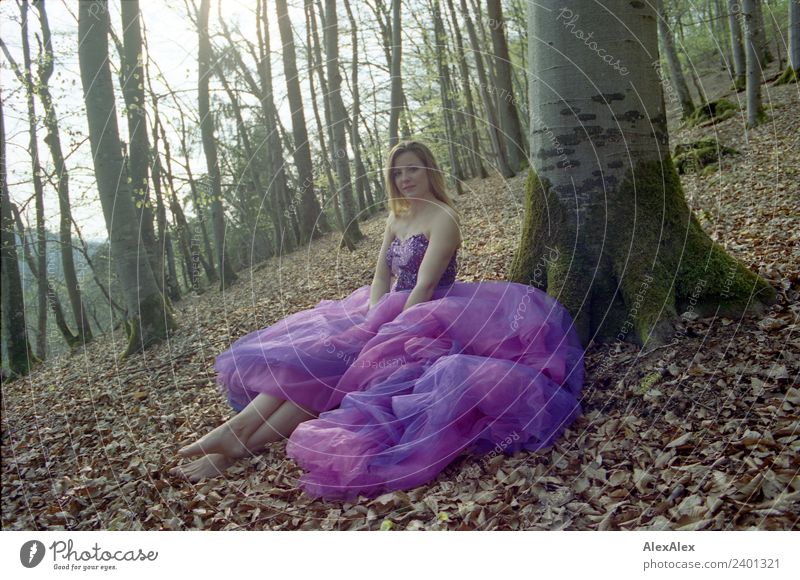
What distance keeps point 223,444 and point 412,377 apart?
1016 millimetres

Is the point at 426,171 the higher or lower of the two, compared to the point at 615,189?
higher

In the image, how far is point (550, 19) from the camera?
290cm

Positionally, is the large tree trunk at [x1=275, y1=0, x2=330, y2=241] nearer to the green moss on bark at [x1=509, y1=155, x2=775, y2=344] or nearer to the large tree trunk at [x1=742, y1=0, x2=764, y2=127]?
the green moss on bark at [x1=509, y1=155, x2=775, y2=344]

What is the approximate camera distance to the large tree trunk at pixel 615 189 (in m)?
2.82

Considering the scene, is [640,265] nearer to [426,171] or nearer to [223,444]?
[426,171]

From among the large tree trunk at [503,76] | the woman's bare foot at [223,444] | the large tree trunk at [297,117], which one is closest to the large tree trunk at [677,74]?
the large tree trunk at [503,76]

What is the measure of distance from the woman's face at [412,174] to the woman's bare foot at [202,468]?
1835 millimetres

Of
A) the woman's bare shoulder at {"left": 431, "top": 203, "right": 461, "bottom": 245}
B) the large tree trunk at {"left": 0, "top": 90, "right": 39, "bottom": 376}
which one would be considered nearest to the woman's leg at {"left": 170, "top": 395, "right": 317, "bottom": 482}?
the woman's bare shoulder at {"left": 431, "top": 203, "right": 461, "bottom": 245}

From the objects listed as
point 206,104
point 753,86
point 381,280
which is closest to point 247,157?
point 206,104

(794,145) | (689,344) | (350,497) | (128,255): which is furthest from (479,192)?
(350,497)

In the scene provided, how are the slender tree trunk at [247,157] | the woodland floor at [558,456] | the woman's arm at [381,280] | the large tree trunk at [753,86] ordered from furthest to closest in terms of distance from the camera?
1. the large tree trunk at [753,86]
2. the slender tree trunk at [247,157]
3. the woman's arm at [381,280]
4. the woodland floor at [558,456]

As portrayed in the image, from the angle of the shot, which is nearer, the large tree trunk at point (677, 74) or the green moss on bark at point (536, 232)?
the green moss on bark at point (536, 232)

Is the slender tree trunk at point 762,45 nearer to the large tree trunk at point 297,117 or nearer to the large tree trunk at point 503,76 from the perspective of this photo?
the large tree trunk at point 503,76
